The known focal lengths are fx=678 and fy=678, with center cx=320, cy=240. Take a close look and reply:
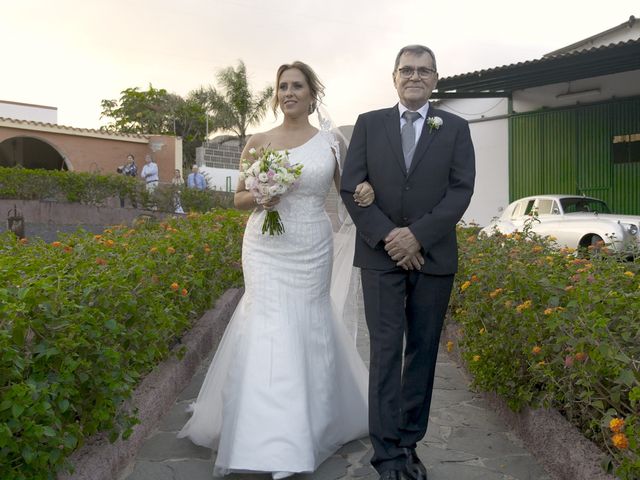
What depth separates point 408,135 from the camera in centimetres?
358

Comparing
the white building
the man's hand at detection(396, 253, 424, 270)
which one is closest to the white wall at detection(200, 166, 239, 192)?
the white building

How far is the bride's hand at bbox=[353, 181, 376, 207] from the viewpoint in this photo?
3477 mm

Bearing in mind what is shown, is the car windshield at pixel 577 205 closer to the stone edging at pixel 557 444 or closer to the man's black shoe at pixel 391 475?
the stone edging at pixel 557 444

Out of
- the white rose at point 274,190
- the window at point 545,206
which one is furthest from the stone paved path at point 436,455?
the window at point 545,206

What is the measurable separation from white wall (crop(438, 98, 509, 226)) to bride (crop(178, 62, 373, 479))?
1551 cm

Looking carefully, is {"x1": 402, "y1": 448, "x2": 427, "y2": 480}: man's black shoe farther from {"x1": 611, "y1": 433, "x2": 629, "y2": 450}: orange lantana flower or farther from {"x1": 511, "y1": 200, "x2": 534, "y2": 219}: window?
{"x1": 511, "y1": 200, "x2": 534, "y2": 219}: window

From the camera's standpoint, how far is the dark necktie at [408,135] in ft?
11.6

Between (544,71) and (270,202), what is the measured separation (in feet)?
44.2

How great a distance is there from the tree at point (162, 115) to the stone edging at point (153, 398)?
4329cm

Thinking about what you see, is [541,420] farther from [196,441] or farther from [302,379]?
[196,441]

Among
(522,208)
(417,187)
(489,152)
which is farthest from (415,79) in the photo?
(489,152)

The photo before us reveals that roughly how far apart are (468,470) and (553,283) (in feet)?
3.86

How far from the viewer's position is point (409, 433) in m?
3.48

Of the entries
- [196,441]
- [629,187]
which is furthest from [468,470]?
[629,187]
